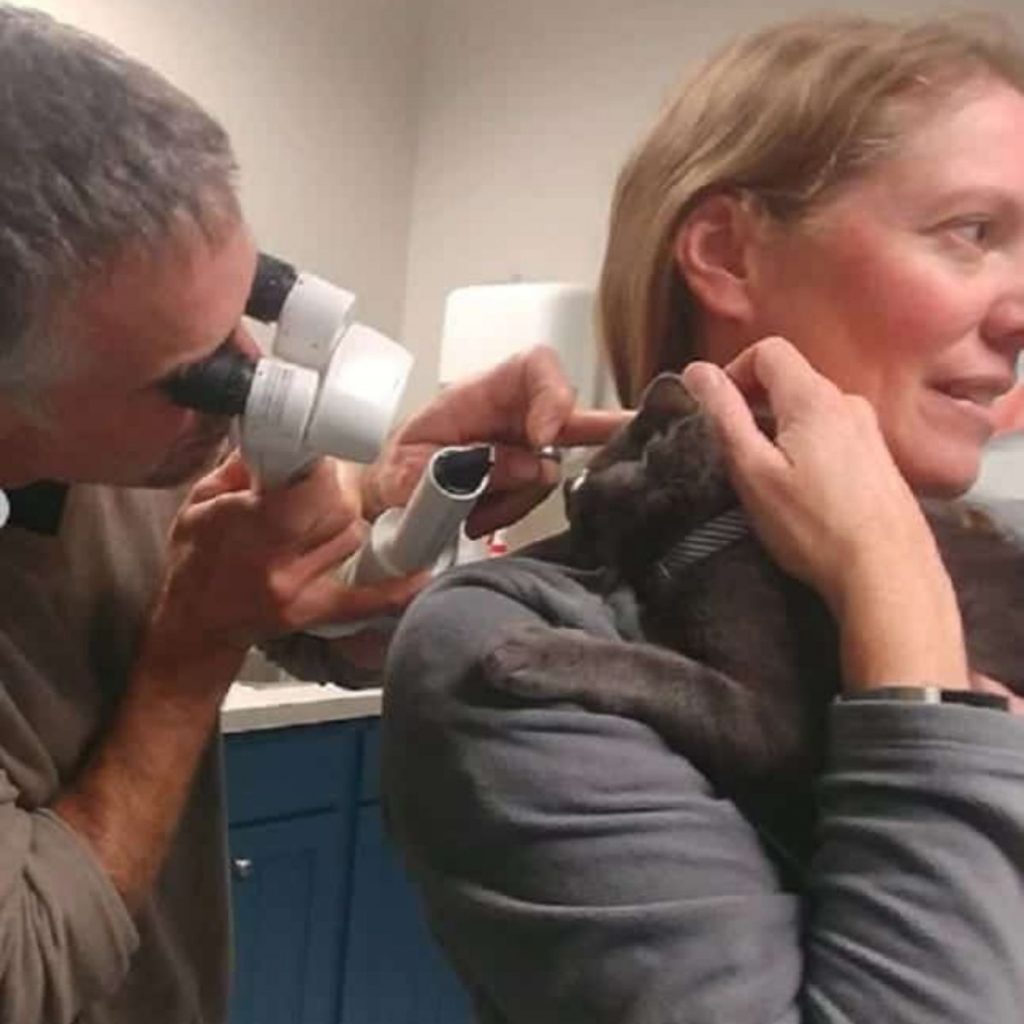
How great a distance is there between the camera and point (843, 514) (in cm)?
84

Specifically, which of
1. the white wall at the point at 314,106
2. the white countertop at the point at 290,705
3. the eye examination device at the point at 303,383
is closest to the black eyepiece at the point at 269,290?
the eye examination device at the point at 303,383

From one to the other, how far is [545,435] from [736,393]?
9.5 inches

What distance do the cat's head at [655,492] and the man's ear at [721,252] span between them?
0.07 m

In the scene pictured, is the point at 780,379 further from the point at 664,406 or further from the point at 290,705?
the point at 290,705

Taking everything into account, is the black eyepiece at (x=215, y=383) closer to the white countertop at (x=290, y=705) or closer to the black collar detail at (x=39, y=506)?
the black collar detail at (x=39, y=506)

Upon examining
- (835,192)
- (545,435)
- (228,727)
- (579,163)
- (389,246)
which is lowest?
(228,727)

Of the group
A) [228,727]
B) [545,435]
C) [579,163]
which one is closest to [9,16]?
[545,435]

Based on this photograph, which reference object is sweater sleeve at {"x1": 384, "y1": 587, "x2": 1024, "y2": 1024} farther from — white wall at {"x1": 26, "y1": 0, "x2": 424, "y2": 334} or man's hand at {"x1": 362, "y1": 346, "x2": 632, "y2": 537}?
white wall at {"x1": 26, "y1": 0, "x2": 424, "y2": 334}

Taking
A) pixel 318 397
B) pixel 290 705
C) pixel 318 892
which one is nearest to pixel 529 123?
pixel 290 705

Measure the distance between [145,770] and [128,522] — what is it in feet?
0.85

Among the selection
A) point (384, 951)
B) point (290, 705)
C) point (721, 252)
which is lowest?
point (384, 951)

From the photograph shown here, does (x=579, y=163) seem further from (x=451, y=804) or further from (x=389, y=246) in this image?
(x=451, y=804)

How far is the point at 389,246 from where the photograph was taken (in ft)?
11.2

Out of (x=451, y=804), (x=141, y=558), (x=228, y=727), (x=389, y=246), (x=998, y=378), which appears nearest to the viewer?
(x=451, y=804)
